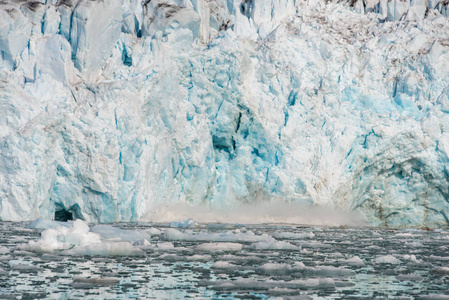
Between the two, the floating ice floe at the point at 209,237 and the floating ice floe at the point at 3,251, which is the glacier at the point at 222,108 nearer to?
the floating ice floe at the point at 209,237

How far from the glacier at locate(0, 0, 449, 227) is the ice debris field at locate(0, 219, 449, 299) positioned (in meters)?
7.40

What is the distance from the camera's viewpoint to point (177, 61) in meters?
23.0

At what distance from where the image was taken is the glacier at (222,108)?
64.1 ft

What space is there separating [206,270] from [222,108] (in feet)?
52.9

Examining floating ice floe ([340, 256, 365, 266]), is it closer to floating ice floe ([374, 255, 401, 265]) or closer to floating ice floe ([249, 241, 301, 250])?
floating ice floe ([374, 255, 401, 265])

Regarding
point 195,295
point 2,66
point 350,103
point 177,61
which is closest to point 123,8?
point 177,61

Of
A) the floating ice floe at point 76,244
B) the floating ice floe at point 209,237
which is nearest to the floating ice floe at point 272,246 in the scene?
the floating ice floe at point 209,237

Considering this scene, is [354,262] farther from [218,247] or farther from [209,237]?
[209,237]

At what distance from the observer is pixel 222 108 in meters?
23.8

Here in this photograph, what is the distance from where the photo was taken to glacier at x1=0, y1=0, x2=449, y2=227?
19.5 m

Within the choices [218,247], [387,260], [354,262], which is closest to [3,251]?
→ [218,247]

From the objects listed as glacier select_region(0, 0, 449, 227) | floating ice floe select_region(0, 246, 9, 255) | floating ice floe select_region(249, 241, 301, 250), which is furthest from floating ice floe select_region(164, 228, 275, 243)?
glacier select_region(0, 0, 449, 227)

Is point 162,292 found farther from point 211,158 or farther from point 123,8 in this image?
point 123,8

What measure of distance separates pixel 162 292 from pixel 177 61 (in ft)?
57.3
